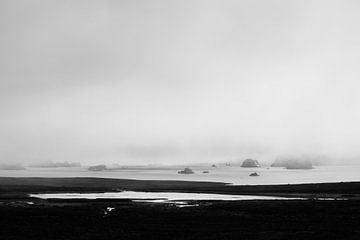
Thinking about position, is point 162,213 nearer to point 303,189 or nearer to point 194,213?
point 194,213

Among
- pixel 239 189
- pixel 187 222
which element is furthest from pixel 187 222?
pixel 239 189

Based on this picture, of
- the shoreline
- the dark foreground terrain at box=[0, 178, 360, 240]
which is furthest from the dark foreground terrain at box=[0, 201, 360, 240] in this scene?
the shoreline

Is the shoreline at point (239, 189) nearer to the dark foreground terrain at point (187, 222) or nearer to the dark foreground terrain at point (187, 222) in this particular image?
the dark foreground terrain at point (187, 222)

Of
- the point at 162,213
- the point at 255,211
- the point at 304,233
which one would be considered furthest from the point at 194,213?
the point at 304,233

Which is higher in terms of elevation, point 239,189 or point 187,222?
point 239,189

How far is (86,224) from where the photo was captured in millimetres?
34406

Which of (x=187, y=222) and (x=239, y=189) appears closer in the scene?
(x=187, y=222)

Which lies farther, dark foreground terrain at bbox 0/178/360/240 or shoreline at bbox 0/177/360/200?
shoreline at bbox 0/177/360/200

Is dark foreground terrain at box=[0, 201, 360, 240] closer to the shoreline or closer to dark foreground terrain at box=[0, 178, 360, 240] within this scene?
dark foreground terrain at box=[0, 178, 360, 240]

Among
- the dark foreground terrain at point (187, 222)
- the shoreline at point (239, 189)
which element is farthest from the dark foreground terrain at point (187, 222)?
the shoreline at point (239, 189)

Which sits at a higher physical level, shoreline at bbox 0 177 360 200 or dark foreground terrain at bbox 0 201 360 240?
shoreline at bbox 0 177 360 200

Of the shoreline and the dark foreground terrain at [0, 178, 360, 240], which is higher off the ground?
the shoreline

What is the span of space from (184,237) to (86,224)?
9.56 metres

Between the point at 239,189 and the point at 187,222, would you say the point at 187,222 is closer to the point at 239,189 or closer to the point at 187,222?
the point at 187,222
